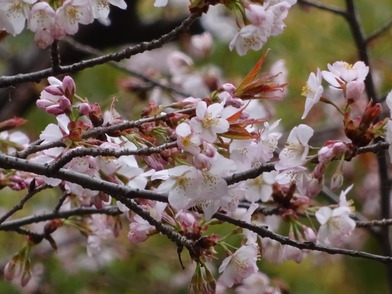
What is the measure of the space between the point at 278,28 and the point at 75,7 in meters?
0.42

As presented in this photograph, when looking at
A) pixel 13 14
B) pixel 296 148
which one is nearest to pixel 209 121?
pixel 296 148

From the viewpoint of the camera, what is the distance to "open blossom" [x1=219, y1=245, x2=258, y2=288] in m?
1.49

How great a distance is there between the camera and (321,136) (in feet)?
13.4

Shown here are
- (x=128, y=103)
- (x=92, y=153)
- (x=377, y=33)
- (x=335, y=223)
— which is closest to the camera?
(x=92, y=153)

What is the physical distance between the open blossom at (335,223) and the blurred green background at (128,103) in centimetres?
196

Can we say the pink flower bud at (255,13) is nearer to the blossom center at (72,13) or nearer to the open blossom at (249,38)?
the open blossom at (249,38)

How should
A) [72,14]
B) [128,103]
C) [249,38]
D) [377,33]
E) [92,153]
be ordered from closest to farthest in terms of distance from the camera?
[92,153], [72,14], [249,38], [377,33], [128,103]

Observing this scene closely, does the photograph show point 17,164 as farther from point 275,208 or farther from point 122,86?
point 122,86

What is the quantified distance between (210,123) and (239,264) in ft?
1.18

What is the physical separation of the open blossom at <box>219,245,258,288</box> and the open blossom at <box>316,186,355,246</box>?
0.25 metres

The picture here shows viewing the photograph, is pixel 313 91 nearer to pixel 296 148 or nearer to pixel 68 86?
pixel 296 148

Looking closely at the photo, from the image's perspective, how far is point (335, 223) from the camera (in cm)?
168

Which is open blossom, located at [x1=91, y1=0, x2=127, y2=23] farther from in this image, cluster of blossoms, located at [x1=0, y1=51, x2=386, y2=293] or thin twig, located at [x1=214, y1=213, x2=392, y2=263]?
thin twig, located at [x1=214, y1=213, x2=392, y2=263]

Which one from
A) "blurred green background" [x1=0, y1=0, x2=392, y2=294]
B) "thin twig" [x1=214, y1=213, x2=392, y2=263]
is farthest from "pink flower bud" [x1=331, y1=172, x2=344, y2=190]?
"blurred green background" [x1=0, y1=0, x2=392, y2=294]
